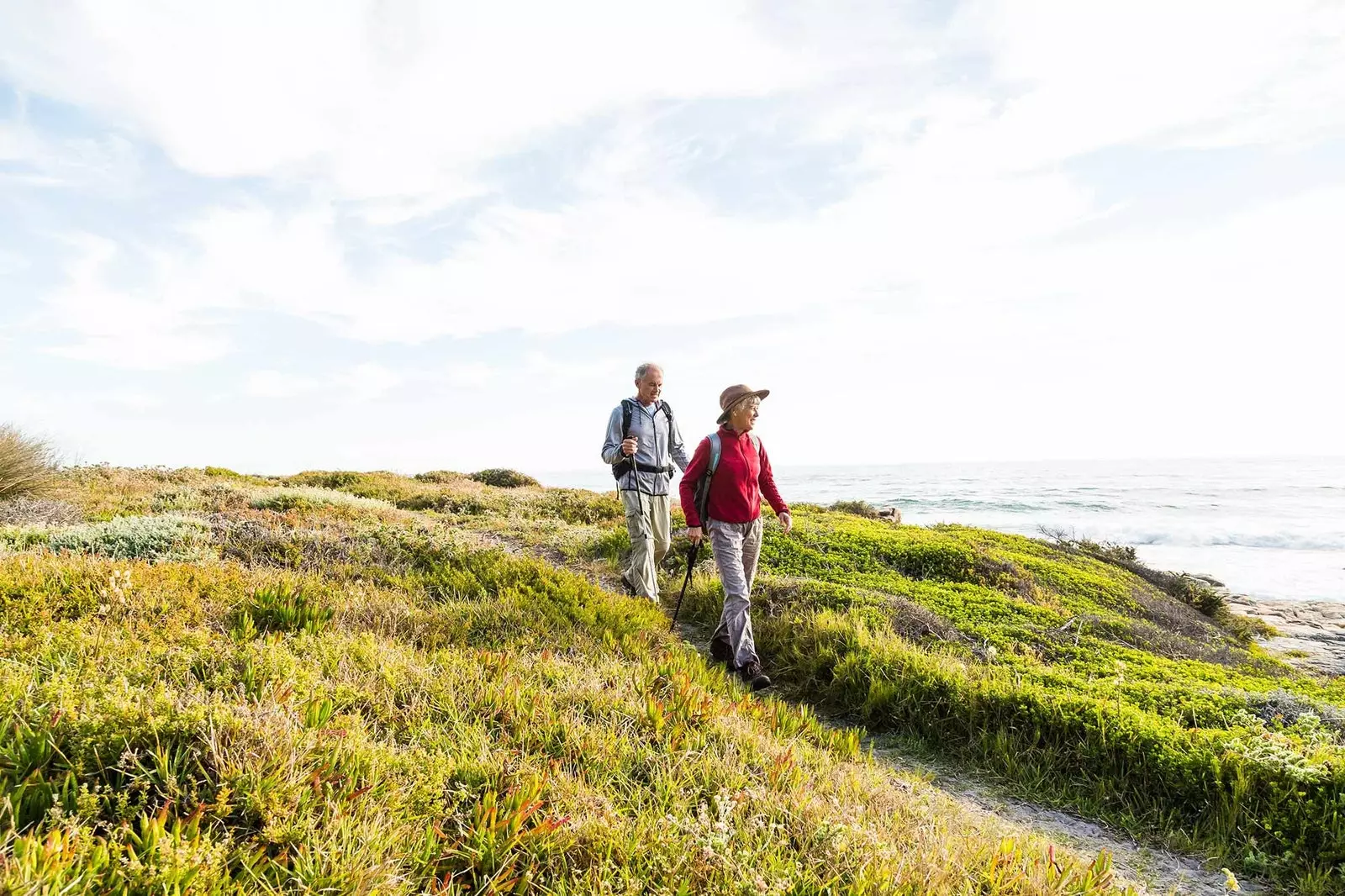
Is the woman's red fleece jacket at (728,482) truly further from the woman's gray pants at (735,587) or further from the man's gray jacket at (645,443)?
the man's gray jacket at (645,443)

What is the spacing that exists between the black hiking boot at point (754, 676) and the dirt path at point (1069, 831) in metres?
1.15

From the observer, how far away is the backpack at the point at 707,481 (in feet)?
23.0

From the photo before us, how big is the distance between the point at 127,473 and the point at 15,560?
16970mm

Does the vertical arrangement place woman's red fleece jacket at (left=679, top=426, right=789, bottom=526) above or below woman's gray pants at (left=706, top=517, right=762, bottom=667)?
above

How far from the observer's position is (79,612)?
5102 mm

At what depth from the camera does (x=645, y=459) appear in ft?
27.7

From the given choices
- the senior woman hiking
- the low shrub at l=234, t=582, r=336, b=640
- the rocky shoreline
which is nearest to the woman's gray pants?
the senior woman hiking

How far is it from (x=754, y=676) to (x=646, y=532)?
2473mm

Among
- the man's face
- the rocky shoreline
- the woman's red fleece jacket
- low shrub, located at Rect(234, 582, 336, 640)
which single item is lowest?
the rocky shoreline

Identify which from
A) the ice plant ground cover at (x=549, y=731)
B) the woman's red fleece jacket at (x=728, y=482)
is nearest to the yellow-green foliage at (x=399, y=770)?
the ice plant ground cover at (x=549, y=731)

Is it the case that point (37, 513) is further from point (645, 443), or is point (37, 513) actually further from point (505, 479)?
point (505, 479)

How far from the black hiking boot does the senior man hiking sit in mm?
1886

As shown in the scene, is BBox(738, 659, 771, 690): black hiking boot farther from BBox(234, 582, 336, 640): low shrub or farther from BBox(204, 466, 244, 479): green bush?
BBox(204, 466, 244, 479): green bush

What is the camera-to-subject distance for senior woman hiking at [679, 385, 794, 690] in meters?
6.95
